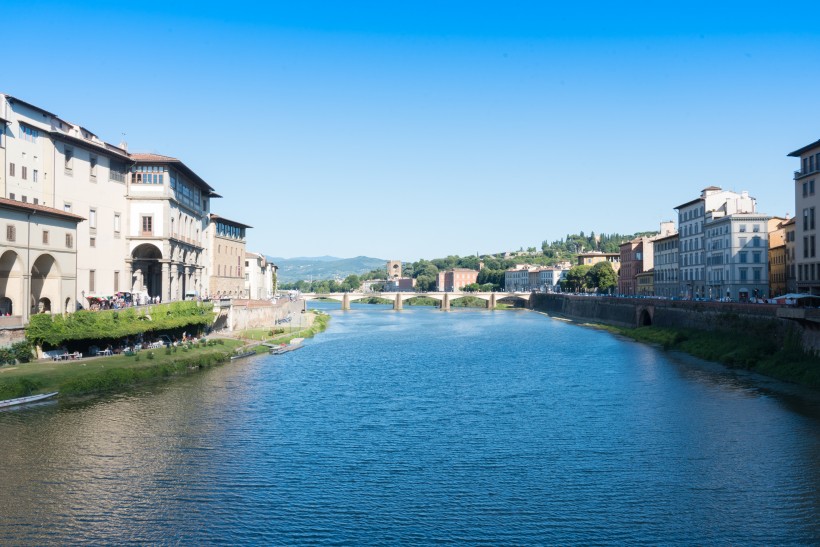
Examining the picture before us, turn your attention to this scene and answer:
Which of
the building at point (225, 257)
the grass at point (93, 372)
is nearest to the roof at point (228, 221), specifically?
the building at point (225, 257)

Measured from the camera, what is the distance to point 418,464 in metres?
28.7

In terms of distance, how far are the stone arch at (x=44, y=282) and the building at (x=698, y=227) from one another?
259 feet

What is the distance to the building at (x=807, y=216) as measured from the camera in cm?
6372

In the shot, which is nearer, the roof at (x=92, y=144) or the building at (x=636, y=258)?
the roof at (x=92, y=144)

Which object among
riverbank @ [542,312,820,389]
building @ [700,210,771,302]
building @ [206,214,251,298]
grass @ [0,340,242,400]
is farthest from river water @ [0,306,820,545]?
building @ [206,214,251,298]

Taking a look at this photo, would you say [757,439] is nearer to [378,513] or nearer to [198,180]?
[378,513]

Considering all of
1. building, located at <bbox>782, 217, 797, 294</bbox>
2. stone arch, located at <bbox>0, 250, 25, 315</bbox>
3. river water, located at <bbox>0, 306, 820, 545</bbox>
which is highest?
building, located at <bbox>782, 217, 797, 294</bbox>

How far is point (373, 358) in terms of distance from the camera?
6762 cm

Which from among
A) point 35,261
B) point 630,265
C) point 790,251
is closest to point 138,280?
point 35,261

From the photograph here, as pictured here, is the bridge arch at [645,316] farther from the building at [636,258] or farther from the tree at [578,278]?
the tree at [578,278]

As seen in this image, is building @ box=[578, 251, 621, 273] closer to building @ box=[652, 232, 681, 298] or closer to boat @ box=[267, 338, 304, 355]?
building @ box=[652, 232, 681, 298]

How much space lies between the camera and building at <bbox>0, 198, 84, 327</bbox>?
47719mm

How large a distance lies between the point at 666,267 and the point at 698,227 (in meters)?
17.7

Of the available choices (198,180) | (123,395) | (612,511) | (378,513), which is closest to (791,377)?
(612,511)
